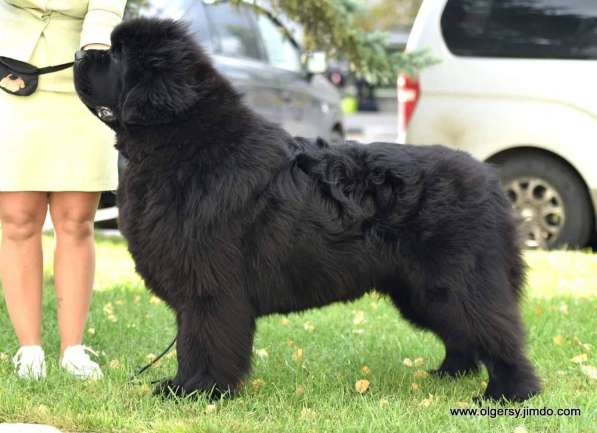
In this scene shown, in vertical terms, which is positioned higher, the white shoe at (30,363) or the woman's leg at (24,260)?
the woman's leg at (24,260)

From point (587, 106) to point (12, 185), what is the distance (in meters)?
5.15

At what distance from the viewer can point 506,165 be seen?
8.09 metres

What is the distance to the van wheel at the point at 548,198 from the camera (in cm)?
793

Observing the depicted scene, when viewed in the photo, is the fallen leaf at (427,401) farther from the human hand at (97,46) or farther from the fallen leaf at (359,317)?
the human hand at (97,46)

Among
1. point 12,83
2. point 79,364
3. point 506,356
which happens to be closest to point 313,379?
point 506,356

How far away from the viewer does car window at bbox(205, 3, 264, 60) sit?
856 cm

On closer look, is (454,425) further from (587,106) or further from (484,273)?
(587,106)

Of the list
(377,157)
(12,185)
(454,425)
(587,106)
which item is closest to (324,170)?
(377,157)

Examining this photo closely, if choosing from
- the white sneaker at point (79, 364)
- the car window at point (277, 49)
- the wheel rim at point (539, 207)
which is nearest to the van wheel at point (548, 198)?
the wheel rim at point (539, 207)

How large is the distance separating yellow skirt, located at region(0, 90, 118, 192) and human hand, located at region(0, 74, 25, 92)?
1.9 inches

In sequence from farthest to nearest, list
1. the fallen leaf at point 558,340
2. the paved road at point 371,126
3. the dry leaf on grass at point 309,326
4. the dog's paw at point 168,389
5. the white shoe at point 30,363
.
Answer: the paved road at point 371,126
the dry leaf on grass at point 309,326
the fallen leaf at point 558,340
the white shoe at point 30,363
the dog's paw at point 168,389

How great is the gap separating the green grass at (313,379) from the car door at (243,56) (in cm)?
269

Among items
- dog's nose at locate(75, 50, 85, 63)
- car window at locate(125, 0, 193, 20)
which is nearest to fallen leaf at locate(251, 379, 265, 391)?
dog's nose at locate(75, 50, 85, 63)

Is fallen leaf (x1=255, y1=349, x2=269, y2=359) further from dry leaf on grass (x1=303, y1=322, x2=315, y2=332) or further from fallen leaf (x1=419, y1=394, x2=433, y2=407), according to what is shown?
fallen leaf (x1=419, y1=394, x2=433, y2=407)
